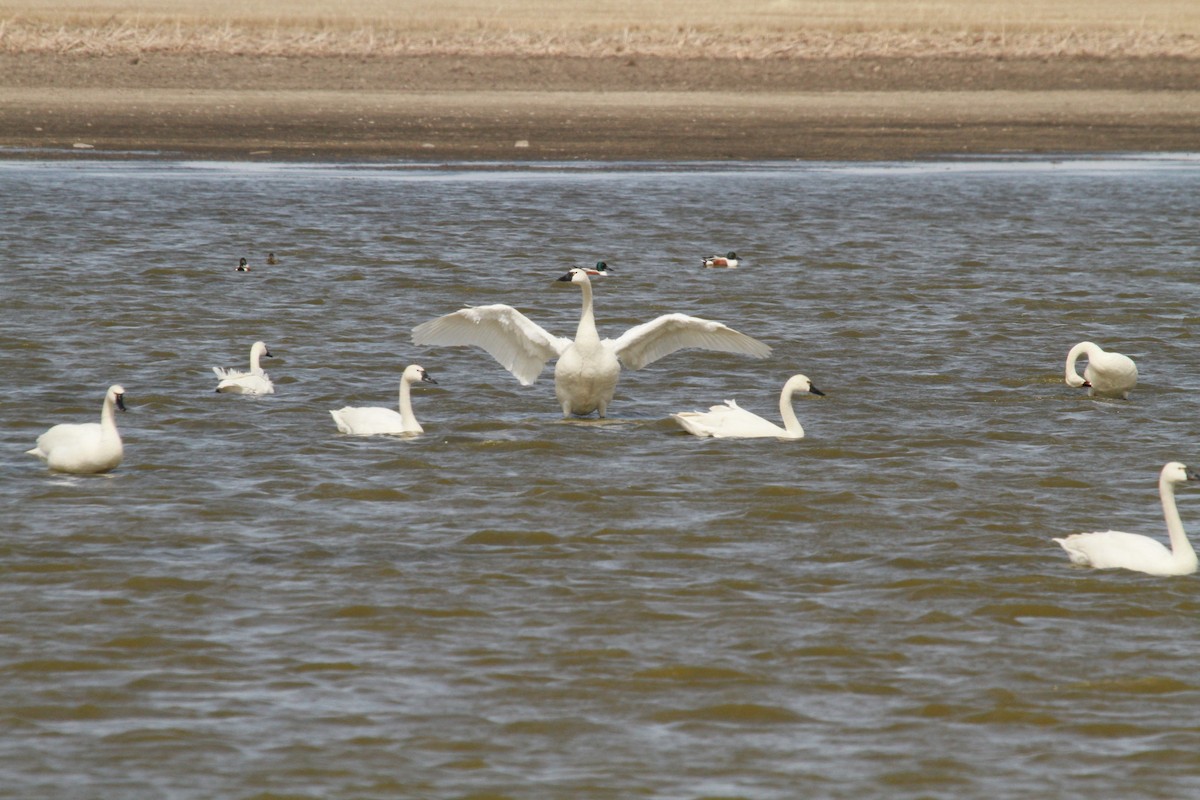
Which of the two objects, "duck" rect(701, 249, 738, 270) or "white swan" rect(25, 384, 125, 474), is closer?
"white swan" rect(25, 384, 125, 474)

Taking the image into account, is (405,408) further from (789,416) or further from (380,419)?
(789,416)

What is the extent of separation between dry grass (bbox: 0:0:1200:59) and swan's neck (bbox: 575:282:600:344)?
89.4 feet

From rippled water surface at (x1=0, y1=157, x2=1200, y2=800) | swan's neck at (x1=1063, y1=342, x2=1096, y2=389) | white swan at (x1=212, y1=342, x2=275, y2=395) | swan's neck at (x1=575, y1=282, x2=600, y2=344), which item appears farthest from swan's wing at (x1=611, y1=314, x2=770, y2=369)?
white swan at (x1=212, y1=342, x2=275, y2=395)

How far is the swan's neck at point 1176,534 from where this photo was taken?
8.43 meters

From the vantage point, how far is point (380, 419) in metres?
11.4

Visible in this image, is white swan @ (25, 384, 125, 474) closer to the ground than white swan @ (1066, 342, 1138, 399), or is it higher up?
closer to the ground

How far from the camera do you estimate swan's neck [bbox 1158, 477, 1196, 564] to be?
843cm

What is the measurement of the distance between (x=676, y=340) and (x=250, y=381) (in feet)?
9.97

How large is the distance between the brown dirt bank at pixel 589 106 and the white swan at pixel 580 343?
17541 mm

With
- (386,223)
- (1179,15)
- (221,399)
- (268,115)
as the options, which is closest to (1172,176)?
(386,223)

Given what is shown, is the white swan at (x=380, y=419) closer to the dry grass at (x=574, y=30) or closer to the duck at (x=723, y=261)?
the duck at (x=723, y=261)

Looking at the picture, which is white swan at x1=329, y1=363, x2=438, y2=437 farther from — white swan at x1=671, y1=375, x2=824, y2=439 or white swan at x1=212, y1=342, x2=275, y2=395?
white swan at x1=671, y1=375, x2=824, y2=439

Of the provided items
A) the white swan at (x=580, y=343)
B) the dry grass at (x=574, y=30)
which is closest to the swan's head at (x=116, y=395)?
the white swan at (x=580, y=343)

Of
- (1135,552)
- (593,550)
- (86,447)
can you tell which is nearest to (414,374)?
(86,447)
